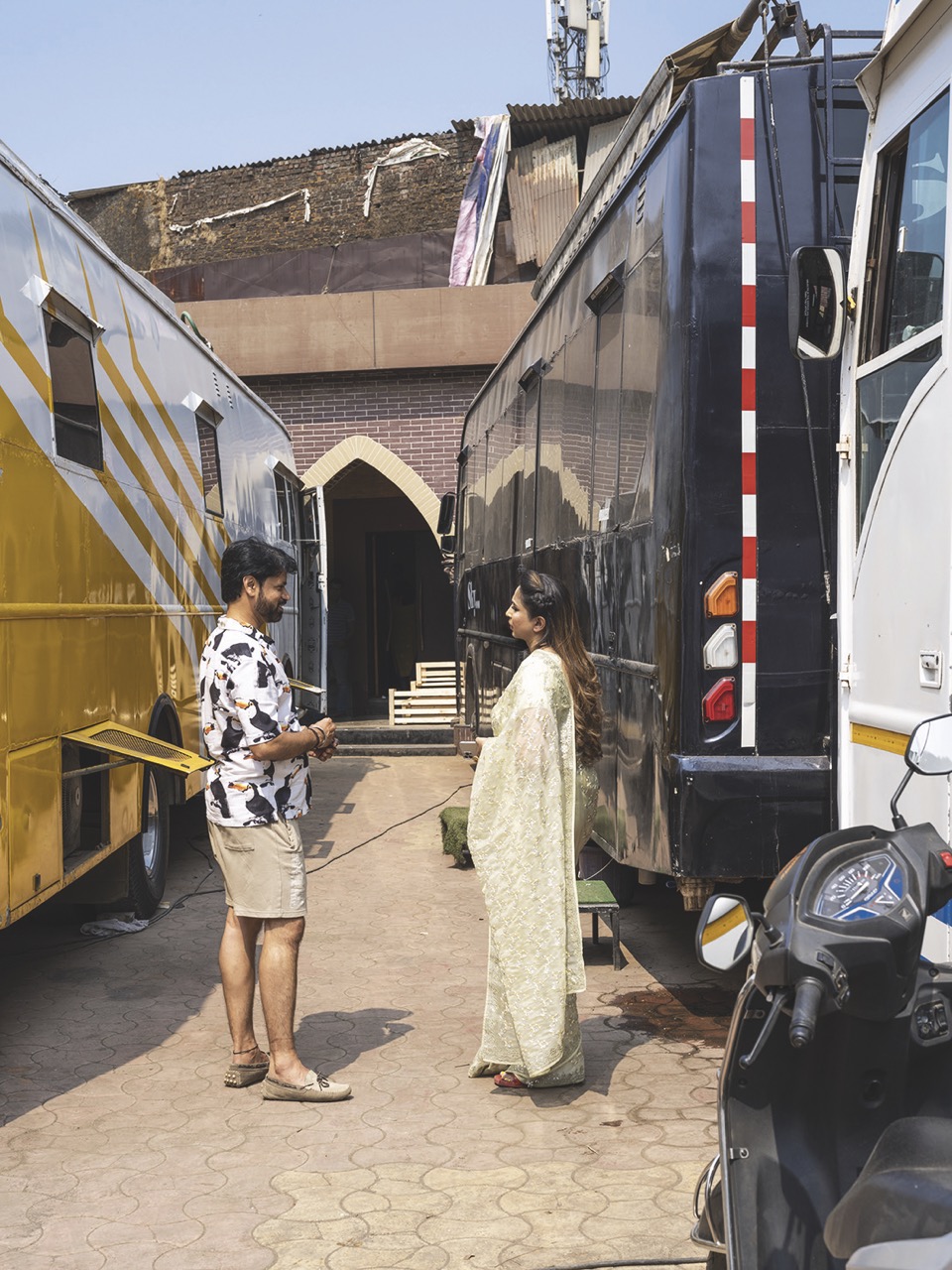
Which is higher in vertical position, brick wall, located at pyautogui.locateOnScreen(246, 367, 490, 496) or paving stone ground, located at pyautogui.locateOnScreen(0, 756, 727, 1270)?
brick wall, located at pyautogui.locateOnScreen(246, 367, 490, 496)

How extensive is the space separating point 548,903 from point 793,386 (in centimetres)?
199

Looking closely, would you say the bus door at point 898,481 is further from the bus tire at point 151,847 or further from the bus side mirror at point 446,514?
the bus side mirror at point 446,514

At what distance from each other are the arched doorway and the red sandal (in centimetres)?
1662

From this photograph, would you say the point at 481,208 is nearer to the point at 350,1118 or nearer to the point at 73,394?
the point at 73,394

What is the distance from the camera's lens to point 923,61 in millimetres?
3891

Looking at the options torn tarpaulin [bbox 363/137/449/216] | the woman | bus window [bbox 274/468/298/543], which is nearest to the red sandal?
the woman

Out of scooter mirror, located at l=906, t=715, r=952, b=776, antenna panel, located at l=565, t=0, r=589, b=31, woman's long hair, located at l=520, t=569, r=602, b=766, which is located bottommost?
scooter mirror, located at l=906, t=715, r=952, b=776

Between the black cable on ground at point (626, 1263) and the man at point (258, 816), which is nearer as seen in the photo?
the black cable on ground at point (626, 1263)

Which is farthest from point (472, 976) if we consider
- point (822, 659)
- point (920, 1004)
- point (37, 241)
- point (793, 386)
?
point (920, 1004)

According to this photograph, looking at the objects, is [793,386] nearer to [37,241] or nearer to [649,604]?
[649,604]

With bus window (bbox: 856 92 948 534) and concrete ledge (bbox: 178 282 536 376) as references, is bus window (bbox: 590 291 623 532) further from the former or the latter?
concrete ledge (bbox: 178 282 536 376)

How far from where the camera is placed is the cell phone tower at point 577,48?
32.1m

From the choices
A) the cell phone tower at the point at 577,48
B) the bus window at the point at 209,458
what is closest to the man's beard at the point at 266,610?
the bus window at the point at 209,458

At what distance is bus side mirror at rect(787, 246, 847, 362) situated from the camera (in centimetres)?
448
